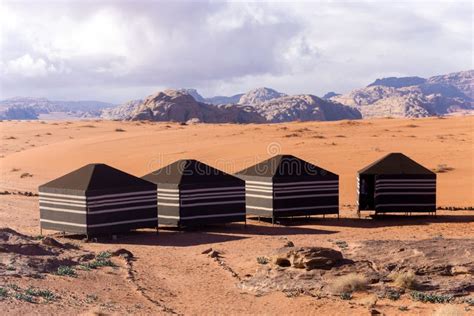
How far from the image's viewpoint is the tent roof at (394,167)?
101ft

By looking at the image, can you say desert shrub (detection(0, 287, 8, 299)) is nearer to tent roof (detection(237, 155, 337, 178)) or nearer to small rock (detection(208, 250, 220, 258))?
small rock (detection(208, 250, 220, 258))

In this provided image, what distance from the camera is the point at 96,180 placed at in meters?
24.9

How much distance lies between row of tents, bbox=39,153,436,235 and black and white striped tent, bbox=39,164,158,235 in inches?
1.5

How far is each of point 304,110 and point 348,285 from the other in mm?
158658

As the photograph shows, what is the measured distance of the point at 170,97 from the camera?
135 m

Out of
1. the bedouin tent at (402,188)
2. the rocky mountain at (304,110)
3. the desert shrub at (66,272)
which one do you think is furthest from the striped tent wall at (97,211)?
the rocky mountain at (304,110)

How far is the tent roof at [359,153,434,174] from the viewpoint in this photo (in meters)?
30.7

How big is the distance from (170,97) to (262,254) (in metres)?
115

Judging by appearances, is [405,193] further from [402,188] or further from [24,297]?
[24,297]

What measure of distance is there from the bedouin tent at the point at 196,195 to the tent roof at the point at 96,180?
57.8 inches

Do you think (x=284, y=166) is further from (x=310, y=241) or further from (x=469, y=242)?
(x=469, y=242)

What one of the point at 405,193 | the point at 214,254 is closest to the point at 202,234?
the point at 214,254

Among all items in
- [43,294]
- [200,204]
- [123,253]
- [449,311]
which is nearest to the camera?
[449,311]

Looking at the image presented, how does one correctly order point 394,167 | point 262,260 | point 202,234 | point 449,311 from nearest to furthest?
point 449,311
point 262,260
point 202,234
point 394,167
